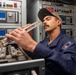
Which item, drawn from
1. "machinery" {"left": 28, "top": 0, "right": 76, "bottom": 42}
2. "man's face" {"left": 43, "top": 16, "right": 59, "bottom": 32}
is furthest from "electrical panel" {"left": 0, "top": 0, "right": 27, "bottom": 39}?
"man's face" {"left": 43, "top": 16, "right": 59, "bottom": 32}

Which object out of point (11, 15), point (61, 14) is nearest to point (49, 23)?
point (11, 15)

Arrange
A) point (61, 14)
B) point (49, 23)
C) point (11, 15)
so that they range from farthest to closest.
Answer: point (61, 14) → point (11, 15) → point (49, 23)

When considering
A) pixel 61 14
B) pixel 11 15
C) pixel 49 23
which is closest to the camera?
pixel 49 23

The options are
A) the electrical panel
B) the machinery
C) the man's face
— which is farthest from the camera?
the machinery

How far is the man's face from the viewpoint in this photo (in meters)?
1.39

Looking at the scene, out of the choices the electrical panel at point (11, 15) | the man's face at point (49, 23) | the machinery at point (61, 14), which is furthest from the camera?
the machinery at point (61, 14)

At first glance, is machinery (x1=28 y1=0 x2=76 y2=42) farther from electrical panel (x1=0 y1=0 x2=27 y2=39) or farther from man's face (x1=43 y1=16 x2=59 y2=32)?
man's face (x1=43 y1=16 x2=59 y2=32)

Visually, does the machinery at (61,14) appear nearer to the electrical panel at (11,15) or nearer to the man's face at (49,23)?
the electrical panel at (11,15)

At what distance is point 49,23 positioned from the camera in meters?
1.41

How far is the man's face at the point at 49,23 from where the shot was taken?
1392 millimetres

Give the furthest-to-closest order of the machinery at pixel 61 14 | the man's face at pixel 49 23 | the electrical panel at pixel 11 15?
the machinery at pixel 61 14
the electrical panel at pixel 11 15
the man's face at pixel 49 23

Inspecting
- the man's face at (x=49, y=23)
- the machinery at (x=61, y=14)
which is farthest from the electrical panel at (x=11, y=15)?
the man's face at (x=49, y=23)

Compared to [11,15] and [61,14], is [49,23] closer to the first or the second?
[11,15]

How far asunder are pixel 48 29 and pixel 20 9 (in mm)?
801
